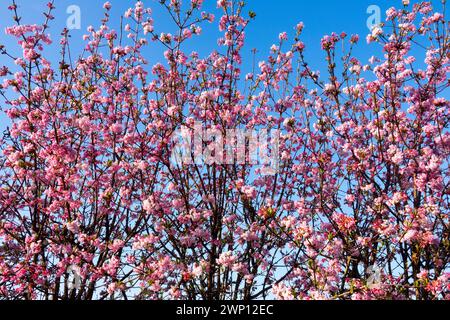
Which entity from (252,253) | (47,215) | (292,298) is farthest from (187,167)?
(292,298)

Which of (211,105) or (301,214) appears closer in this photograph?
(211,105)

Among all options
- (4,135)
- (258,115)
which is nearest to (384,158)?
(258,115)

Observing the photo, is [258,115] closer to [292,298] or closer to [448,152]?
[448,152]

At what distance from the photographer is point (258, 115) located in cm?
949
